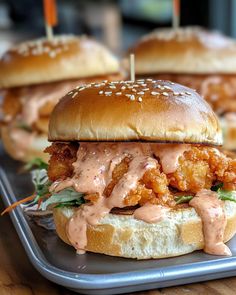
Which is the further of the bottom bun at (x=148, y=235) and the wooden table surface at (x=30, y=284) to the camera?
the bottom bun at (x=148, y=235)

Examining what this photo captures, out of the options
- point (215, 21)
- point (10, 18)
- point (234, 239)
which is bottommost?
point (10, 18)

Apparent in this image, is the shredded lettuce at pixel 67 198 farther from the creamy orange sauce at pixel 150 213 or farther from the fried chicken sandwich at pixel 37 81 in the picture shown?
the fried chicken sandwich at pixel 37 81

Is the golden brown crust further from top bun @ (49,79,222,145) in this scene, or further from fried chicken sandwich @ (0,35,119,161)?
top bun @ (49,79,222,145)

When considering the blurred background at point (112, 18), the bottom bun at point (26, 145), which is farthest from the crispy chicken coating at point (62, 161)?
the blurred background at point (112, 18)

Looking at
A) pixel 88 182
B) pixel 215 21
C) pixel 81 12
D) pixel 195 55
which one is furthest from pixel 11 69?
pixel 81 12

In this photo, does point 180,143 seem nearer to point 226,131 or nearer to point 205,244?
point 205,244

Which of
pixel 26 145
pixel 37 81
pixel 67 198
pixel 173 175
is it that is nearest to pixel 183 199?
pixel 173 175

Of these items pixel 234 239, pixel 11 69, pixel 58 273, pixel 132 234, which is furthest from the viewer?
pixel 11 69
